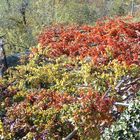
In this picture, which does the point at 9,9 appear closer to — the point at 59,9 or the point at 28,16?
the point at 28,16

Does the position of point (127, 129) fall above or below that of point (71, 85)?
above

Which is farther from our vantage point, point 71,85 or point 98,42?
point 98,42

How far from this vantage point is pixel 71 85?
33.1 feet

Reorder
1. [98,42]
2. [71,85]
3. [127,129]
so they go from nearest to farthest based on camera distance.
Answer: [127,129]
[71,85]
[98,42]

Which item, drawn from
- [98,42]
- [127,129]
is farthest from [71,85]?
[98,42]

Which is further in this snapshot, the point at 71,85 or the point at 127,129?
the point at 71,85

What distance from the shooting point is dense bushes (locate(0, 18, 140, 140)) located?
8352mm

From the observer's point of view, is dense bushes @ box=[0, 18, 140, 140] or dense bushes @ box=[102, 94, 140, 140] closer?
dense bushes @ box=[102, 94, 140, 140]

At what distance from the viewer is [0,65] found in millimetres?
12945

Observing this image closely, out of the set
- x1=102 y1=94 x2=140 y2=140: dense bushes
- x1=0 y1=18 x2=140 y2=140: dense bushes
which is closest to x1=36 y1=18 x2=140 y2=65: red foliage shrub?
x1=0 y1=18 x2=140 y2=140: dense bushes

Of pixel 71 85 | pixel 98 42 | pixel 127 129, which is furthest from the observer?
pixel 98 42

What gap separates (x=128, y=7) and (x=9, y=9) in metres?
16.9

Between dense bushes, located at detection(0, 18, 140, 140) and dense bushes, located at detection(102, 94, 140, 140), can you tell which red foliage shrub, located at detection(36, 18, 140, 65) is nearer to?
dense bushes, located at detection(0, 18, 140, 140)

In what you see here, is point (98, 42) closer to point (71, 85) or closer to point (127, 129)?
point (71, 85)
